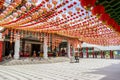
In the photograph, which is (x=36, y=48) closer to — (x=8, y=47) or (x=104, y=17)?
(x=8, y=47)

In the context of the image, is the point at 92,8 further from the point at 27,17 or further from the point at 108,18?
the point at 27,17

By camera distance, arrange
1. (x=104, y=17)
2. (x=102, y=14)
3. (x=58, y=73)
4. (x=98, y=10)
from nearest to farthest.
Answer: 1. (x=98, y=10)
2. (x=102, y=14)
3. (x=104, y=17)
4. (x=58, y=73)

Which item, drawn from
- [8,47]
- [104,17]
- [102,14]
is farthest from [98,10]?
[8,47]

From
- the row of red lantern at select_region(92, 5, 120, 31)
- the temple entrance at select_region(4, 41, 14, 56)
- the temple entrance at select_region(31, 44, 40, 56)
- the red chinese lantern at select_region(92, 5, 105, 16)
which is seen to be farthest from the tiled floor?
the temple entrance at select_region(31, 44, 40, 56)

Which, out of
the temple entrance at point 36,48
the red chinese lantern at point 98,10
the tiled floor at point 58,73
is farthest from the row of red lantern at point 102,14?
the temple entrance at point 36,48

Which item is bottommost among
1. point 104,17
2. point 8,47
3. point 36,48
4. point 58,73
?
point 58,73

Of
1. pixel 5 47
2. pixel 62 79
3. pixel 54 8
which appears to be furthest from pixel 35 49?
pixel 54 8

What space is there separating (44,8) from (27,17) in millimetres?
1606

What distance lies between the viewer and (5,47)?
22.6 m

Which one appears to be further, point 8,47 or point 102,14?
point 8,47

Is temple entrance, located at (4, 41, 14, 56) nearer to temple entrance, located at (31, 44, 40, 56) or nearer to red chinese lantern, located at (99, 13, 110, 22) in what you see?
temple entrance, located at (31, 44, 40, 56)

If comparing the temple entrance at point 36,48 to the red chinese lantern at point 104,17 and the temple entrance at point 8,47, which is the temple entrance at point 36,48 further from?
the red chinese lantern at point 104,17

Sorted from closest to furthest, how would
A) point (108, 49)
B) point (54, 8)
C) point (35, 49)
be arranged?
point (54, 8) → point (35, 49) → point (108, 49)

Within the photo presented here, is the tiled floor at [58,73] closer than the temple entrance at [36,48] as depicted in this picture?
Yes
